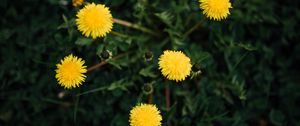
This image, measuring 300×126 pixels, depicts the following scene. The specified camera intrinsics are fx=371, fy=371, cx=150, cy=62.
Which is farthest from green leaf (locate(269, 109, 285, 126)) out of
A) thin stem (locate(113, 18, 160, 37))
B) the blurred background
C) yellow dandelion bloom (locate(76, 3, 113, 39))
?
yellow dandelion bloom (locate(76, 3, 113, 39))

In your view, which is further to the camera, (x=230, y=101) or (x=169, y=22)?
(x=230, y=101)

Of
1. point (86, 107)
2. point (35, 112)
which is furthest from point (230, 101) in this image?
point (35, 112)

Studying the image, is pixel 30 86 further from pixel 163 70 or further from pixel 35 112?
pixel 163 70

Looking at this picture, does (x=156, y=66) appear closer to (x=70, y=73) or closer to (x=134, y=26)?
(x=134, y=26)

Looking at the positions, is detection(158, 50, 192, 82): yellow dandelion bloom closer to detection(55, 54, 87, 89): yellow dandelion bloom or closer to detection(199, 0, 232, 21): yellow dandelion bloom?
detection(199, 0, 232, 21): yellow dandelion bloom

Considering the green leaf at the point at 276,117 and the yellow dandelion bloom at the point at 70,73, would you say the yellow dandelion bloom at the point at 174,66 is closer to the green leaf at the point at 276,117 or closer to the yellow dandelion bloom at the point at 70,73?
the yellow dandelion bloom at the point at 70,73

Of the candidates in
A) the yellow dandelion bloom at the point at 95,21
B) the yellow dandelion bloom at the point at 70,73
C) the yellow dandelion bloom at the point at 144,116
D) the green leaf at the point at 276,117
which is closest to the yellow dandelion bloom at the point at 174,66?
the yellow dandelion bloom at the point at 144,116

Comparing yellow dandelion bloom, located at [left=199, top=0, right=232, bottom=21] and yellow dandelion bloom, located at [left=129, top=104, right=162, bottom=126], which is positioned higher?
yellow dandelion bloom, located at [left=199, top=0, right=232, bottom=21]

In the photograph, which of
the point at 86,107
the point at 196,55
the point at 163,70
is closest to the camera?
the point at 163,70
